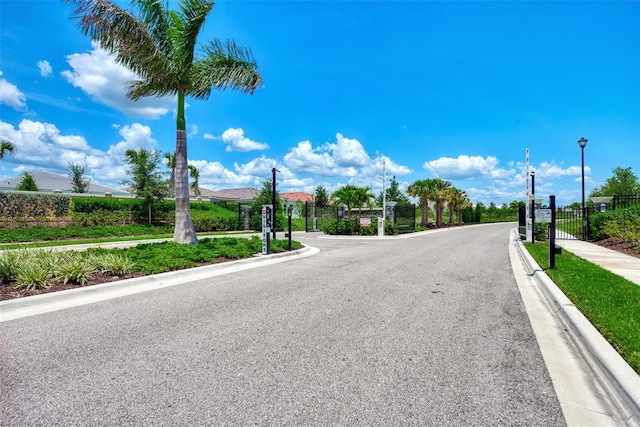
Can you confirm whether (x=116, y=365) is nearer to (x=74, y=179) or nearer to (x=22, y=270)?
(x=22, y=270)

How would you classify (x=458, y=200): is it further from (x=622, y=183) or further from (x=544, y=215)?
(x=544, y=215)

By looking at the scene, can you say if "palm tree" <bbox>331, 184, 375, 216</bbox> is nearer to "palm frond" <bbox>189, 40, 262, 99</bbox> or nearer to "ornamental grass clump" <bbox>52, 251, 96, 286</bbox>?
"palm frond" <bbox>189, 40, 262, 99</bbox>

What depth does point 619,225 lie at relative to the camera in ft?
47.7

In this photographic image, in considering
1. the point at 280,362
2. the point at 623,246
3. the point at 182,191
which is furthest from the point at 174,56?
the point at 623,246

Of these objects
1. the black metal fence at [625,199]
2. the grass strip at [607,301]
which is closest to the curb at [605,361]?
the grass strip at [607,301]

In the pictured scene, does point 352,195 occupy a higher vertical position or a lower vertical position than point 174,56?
lower

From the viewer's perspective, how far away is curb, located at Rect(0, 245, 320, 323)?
5.45 meters

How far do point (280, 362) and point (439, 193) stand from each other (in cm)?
3732

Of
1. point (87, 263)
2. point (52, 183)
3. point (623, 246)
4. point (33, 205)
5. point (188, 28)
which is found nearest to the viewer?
point (87, 263)

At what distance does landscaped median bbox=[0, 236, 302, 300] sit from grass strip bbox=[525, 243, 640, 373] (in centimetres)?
830

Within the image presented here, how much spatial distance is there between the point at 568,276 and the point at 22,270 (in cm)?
1110

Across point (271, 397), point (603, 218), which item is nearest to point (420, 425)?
point (271, 397)

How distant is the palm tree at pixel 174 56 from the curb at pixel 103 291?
9.92ft

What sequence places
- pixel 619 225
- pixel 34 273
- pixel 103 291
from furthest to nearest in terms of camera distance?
pixel 619 225
pixel 103 291
pixel 34 273
